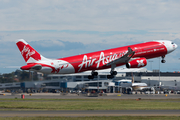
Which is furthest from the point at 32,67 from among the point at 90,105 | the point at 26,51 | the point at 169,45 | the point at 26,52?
the point at 169,45

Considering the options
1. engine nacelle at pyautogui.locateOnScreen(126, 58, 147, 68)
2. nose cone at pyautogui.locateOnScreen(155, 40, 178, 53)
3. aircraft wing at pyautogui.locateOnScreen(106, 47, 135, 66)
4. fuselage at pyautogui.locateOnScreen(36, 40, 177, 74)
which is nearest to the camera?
fuselage at pyautogui.locateOnScreen(36, 40, 177, 74)

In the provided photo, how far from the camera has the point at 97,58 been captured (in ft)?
203

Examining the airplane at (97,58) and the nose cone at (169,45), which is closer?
the airplane at (97,58)

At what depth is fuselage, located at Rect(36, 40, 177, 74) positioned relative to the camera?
5906 centimetres

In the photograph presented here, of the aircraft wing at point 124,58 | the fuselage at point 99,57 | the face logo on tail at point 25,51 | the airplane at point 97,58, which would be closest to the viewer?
the face logo on tail at point 25,51

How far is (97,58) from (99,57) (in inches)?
19.6

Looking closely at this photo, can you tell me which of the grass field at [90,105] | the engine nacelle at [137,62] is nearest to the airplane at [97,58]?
the engine nacelle at [137,62]

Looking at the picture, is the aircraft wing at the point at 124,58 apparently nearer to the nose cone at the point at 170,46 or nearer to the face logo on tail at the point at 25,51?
the nose cone at the point at 170,46

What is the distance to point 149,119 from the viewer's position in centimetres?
4266

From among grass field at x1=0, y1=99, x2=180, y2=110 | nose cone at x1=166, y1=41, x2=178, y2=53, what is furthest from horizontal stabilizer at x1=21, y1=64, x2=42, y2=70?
nose cone at x1=166, y1=41, x2=178, y2=53

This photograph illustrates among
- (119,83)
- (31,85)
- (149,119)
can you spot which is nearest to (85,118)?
(149,119)

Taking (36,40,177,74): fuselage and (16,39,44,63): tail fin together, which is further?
(36,40,177,74): fuselage

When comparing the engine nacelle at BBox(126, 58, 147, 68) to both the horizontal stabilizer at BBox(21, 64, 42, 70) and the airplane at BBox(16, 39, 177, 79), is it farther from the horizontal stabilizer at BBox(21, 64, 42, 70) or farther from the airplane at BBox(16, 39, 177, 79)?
the horizontal stabilizer at BBox(21, 64, 42, 70)

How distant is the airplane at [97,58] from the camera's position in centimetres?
5794
